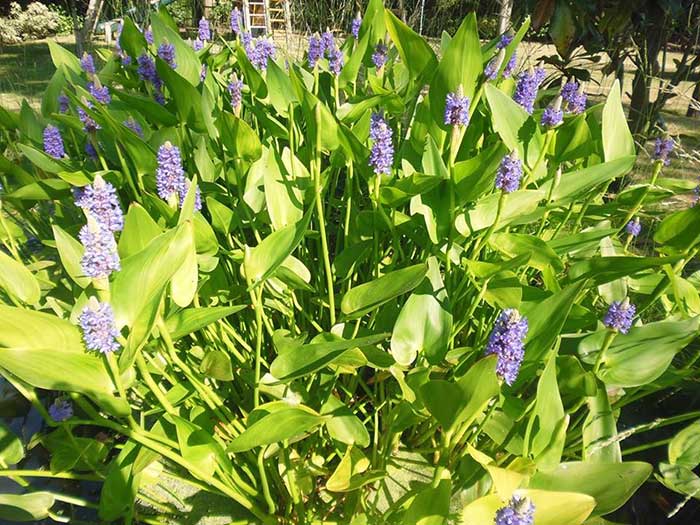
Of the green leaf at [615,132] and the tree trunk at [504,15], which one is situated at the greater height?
the tree trunk at [504,15]

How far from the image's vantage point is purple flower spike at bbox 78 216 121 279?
55 centimetres

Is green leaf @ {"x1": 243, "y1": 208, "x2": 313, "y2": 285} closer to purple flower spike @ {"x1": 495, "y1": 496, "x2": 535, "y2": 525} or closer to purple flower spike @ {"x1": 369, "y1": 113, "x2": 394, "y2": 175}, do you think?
purple flower spike @ {"x1": 369, "y1": 113, "x2": 394, "y2": 175}

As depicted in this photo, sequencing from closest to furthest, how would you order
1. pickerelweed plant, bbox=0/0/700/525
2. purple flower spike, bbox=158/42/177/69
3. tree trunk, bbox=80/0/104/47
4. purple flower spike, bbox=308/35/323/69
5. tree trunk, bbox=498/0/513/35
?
1. pickerelweed plant, bbox=0/0/700/525
2. purple flower spike, bbox=158/42/177/69
3. purple flower spike, bbox=308/35/323/69
4. tree trunk, bbox=498/0/513/35
5. tree trunk, bbox=80/0/104/47

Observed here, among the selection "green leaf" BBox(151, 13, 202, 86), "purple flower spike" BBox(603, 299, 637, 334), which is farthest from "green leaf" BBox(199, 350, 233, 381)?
"green leaf" BBox(151, 13, 202, 86)

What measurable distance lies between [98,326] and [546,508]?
57 cm

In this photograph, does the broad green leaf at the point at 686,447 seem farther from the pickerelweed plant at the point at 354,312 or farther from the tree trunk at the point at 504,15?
the tree trunk at the point at 504,15

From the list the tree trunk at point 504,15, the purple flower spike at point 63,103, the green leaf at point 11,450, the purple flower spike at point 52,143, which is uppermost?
the tree trunk at point 504,15

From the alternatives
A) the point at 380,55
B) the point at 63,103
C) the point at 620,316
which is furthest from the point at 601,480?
the point at 63,103

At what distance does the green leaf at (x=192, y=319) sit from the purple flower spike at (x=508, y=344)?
35 centimetres

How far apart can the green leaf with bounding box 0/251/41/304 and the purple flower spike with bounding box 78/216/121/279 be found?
31cm

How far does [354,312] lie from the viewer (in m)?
0.91

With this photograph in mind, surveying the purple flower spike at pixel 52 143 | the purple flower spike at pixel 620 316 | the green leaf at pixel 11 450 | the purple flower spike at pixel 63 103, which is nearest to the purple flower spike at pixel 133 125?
the purple flower spike at pixel 52 143

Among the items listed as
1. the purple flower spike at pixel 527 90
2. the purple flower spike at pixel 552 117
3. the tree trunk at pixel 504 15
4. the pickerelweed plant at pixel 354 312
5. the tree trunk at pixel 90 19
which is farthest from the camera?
the tree trunk at pixel 90 19

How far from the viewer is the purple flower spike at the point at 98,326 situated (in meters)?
0.56
